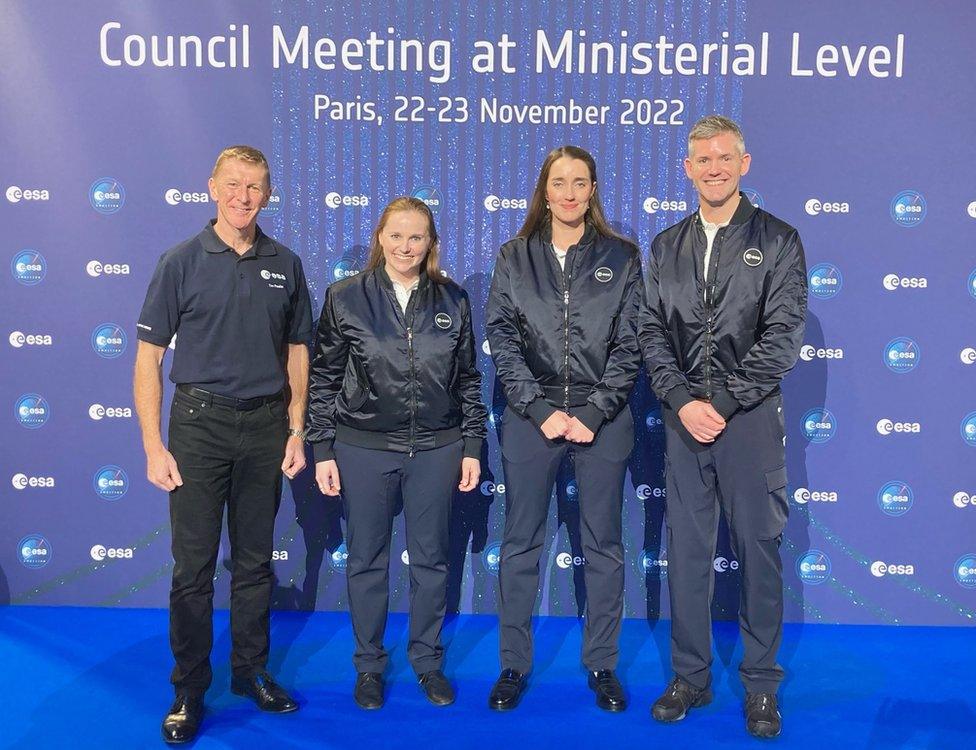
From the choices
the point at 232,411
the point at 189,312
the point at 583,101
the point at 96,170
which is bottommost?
the point at 232,411

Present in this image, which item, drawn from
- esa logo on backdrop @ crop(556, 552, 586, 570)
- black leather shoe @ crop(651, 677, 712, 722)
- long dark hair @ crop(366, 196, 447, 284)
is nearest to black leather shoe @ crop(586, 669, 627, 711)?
black leather shoe @ crop(651, 677, 712, 722)

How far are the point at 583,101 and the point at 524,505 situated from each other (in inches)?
63.6

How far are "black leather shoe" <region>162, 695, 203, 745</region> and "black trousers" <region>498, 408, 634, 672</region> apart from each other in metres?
0.98

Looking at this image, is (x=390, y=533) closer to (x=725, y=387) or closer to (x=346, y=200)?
(x=725, y=387)

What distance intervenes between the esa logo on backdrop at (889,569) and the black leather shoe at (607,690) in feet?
4.27

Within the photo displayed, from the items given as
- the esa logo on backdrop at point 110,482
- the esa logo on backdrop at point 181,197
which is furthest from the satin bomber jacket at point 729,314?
the esa logo on backdrop at point 110,482

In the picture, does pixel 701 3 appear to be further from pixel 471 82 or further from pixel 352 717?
pixel 352 717

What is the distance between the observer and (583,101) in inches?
132

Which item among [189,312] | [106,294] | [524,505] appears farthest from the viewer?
[106,294]

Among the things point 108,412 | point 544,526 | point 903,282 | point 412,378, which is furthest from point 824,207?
point 108,412

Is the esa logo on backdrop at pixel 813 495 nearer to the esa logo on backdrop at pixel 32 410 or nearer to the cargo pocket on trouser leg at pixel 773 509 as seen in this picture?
the cargo pocket on trouser leg at pixel 773 509

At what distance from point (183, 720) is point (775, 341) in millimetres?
2108

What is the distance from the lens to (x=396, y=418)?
8.91 ft

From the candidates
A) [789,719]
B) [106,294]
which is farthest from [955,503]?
[106,294]
